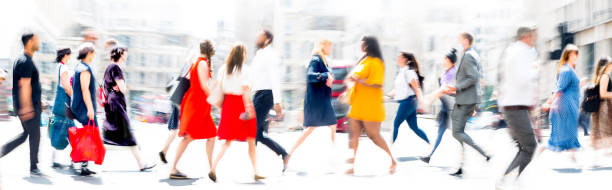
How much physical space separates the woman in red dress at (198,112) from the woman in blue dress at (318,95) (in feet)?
3.38

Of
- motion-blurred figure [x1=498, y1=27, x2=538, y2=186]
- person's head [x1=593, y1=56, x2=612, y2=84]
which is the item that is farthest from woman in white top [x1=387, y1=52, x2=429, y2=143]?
motion-blurred figure [x1=498, y1=27, x2=538, y2=186]

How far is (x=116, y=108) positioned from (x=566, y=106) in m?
4.87

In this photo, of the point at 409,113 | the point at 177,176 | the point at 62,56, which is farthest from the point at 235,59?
the point at 409,113

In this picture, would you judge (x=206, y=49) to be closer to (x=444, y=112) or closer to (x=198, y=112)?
(x=198, y=112)

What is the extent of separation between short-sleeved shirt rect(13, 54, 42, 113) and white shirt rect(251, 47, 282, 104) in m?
2.07

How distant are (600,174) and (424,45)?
7.45 meters

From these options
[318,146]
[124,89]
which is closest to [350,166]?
[124,89]

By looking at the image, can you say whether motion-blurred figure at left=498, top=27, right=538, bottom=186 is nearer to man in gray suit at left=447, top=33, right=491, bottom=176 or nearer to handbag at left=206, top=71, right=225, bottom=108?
man in gray suit at left=447, top=33, right=491, bottom=176

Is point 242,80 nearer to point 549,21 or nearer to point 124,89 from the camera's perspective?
point 124,89

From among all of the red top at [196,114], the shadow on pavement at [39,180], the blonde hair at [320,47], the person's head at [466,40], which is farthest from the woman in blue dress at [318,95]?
the shadow on pavement at [39,180]

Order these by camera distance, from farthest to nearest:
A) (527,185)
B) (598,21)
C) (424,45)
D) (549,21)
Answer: (549,21)
(598,21)
(424,45)
(527,185)

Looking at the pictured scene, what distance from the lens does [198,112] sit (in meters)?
5.67

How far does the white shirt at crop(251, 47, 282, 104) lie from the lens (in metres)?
5.98

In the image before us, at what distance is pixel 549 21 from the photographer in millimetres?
27375
